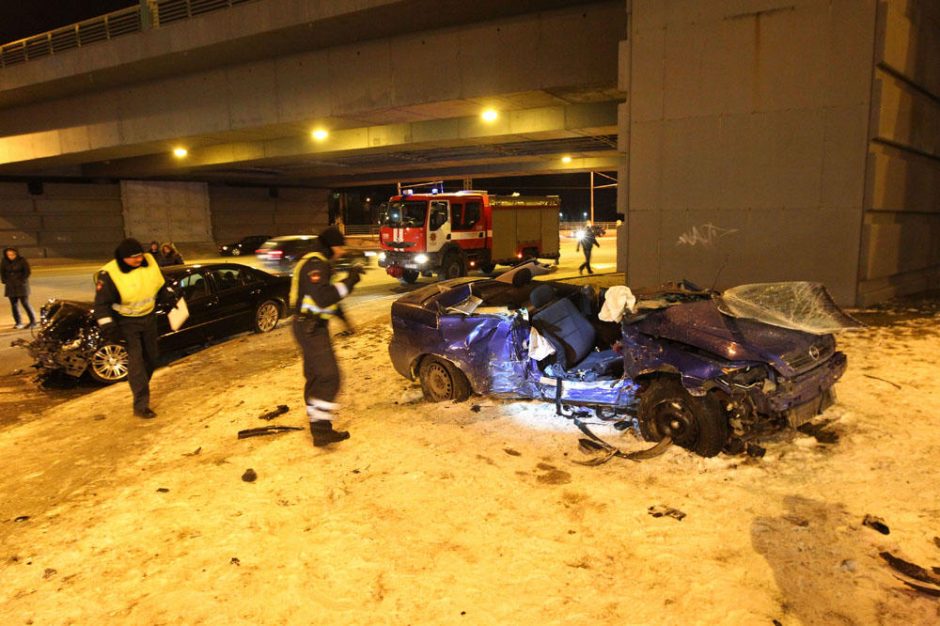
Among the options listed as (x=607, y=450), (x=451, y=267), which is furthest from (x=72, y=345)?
(x=451, y=267)

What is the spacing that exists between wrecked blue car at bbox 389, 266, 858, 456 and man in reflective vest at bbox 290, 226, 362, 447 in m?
1.18

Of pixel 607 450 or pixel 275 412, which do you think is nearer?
pixel 607 450

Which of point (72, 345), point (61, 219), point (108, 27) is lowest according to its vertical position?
point (72, 345)

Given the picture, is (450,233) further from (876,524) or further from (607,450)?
(876,524)

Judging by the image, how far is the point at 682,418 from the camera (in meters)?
4.63

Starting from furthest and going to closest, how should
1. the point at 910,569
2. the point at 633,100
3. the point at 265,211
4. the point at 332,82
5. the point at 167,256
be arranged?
the point at 265,211 → the point at 332,82 → the point at 167,256 → the point at 633,100 → the point at 910,569

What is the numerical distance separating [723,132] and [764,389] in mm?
7537

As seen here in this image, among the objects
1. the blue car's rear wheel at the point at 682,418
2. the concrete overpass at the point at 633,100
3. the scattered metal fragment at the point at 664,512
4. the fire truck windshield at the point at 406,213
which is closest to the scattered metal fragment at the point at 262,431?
the blue car's rear wheel at the point at 682,418

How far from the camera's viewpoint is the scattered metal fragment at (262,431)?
18.7ft

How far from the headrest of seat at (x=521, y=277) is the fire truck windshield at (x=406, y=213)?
37.7 ft

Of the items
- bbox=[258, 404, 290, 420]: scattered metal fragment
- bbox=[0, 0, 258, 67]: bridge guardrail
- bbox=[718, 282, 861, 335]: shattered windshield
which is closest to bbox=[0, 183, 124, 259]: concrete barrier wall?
bbox=[0, 0, 258, 67]: bridge guardrail

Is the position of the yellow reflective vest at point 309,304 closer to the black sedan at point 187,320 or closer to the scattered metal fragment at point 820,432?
the scattered metal fragment at point 820,432

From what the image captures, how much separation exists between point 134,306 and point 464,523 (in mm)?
4259

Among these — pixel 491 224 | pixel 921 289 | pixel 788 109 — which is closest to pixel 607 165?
pixel 491 224
